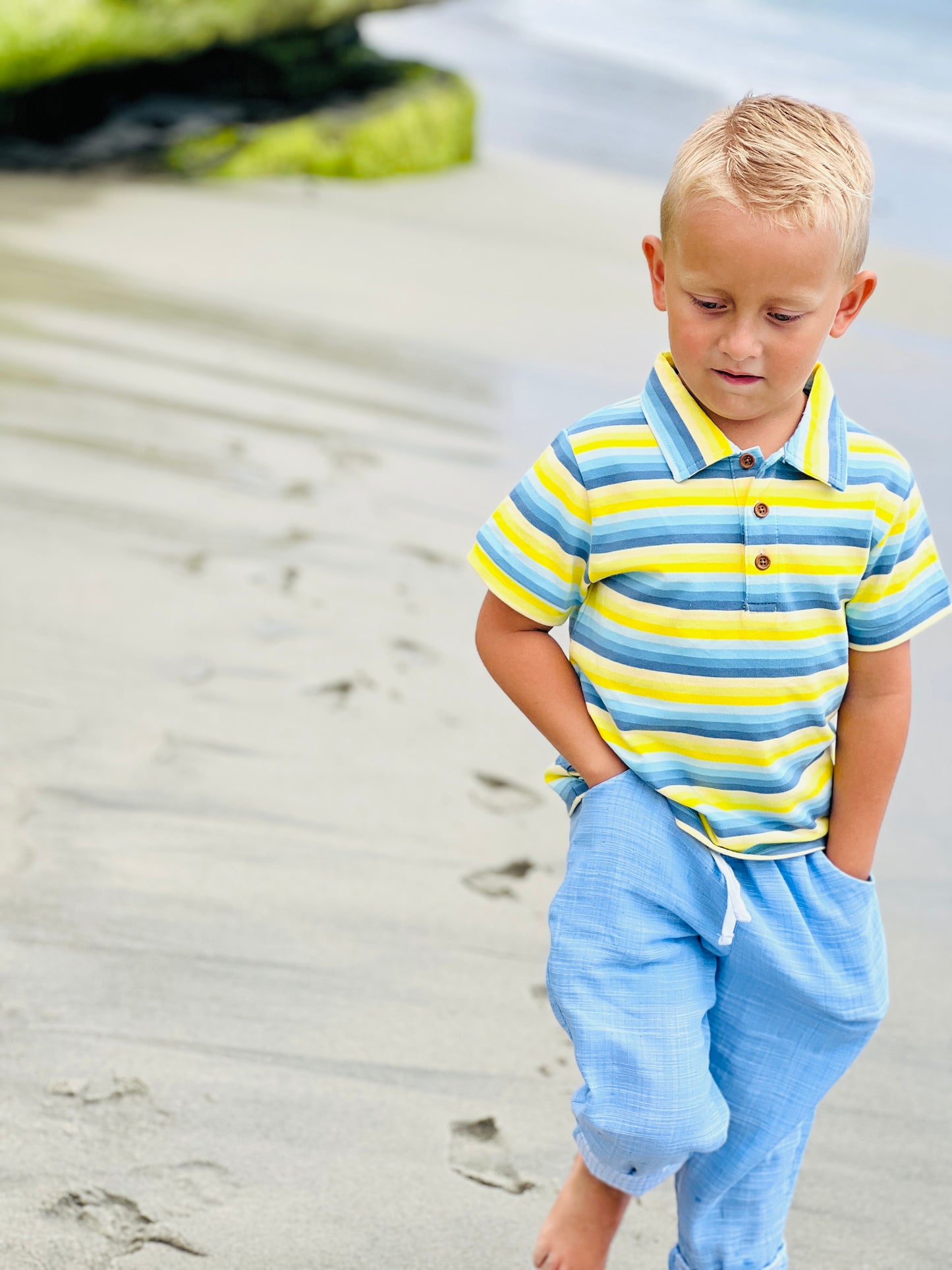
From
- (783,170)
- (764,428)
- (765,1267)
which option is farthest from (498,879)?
(783,170)

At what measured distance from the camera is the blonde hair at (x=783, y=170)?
1349mm

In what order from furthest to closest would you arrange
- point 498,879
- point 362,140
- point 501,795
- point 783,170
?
point 362,140 → point 501,795 → point 498,879 → point 783,170

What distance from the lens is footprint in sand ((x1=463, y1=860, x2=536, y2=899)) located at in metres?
2.45

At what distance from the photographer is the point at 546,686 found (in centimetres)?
154

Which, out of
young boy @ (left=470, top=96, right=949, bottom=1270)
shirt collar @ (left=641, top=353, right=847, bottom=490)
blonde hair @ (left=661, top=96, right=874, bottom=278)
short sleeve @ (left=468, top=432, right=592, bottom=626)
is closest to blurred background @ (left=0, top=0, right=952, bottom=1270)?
young boy @ (left=470, top=96, right=949, bottom=1270)

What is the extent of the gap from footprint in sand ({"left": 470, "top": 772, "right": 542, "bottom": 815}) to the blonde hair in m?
1.47

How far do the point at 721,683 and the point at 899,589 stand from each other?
8.5 inches

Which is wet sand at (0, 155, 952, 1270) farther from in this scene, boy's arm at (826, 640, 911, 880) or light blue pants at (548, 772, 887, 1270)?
boy's arm at (826, 640, 911, 880)

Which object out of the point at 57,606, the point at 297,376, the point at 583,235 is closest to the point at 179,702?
the point at 57,606

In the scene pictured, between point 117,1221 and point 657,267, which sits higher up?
point 657,267

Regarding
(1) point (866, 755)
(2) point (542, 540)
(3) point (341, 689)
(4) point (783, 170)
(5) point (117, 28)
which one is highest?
(4) point (783, 170)

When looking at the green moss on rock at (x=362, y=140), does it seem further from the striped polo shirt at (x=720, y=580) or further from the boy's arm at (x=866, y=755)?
the boy's arm at (x=866, y=755)

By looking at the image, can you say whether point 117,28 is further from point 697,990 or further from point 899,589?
point 697,990

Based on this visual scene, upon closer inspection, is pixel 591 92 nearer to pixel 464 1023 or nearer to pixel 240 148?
pixel 240 148
